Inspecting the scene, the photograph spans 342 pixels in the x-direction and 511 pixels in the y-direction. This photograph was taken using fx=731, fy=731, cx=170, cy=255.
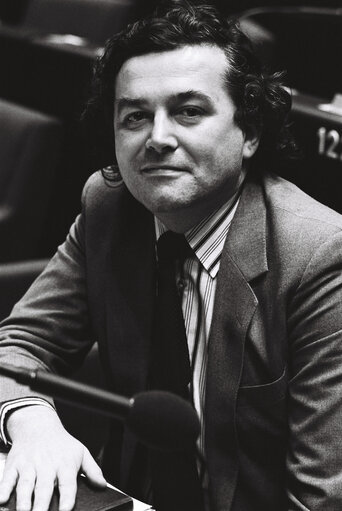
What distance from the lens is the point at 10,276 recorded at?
4.66 feet

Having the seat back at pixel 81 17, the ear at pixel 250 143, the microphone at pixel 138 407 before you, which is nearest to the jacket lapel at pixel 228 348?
the ear at pixel 250 143

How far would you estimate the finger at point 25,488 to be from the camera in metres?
0.74

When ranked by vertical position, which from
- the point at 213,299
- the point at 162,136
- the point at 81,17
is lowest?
the point at 213,299

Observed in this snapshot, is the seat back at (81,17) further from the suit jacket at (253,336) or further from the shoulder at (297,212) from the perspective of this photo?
the shoulder at (297,212)

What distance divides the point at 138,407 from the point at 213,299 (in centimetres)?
49

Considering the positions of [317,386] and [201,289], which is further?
[201,289]

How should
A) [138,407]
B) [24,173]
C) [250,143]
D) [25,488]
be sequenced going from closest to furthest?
1. [138,407]
2. [25,488]
3. [250,143]
4. [24,173]

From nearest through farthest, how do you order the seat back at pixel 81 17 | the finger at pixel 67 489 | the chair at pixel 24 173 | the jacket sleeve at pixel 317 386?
the finger at pixel 67 489, the jacket sleeve at pixel 317 386, the chair at pixel 24 173, the seat back at pixel 81 17

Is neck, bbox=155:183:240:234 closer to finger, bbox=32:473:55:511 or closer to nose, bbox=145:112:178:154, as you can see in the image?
nose, bbox=145:112:178:154

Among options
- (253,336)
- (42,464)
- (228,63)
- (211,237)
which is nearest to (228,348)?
(253,336)

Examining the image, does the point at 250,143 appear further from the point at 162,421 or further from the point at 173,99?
the point at 162,421

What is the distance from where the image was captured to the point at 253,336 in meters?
0.92

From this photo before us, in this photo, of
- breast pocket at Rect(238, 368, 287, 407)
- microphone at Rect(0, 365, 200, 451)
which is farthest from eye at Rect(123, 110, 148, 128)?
microphone at Rect(0, 365, 200, 451)

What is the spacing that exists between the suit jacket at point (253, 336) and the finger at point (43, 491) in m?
0.22
